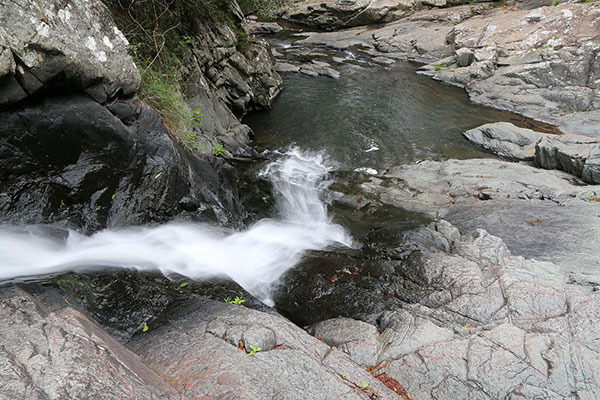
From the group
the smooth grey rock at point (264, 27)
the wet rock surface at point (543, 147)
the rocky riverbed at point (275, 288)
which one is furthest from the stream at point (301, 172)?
the smooth grey rock at point (264, 27)

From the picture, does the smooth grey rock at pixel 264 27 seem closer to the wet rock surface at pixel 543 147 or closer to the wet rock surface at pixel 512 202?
the wet rock surface at pixel 543 147

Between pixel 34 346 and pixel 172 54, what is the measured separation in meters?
8.41

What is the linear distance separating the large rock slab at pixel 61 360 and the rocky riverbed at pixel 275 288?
1 cm

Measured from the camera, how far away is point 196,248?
20.4 feet

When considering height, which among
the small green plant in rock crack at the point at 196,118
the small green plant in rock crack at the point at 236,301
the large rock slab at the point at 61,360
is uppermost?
the small green plant in rock crack at the point at 196,118

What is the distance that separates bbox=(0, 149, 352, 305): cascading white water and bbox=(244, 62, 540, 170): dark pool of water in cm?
372

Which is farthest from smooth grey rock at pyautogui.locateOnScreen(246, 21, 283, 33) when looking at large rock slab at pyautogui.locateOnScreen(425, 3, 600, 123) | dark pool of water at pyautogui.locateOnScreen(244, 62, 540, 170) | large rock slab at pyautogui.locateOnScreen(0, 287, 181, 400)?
large rock slab at pyautogui.locateOnScreen(0, 287, 181, 400)

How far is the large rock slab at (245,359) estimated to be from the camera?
3135mm

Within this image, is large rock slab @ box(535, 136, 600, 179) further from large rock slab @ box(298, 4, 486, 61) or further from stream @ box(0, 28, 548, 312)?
large rock slab @ box(298, 4, 486, 61)

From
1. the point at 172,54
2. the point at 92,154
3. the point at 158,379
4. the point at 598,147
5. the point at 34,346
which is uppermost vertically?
the point at 172,54

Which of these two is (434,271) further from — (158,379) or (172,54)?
(172,54)

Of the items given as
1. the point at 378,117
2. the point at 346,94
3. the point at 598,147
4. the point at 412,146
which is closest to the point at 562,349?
the point at 598,147

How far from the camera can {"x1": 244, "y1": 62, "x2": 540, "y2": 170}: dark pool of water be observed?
1243cm

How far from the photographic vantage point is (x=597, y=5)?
716 inches
